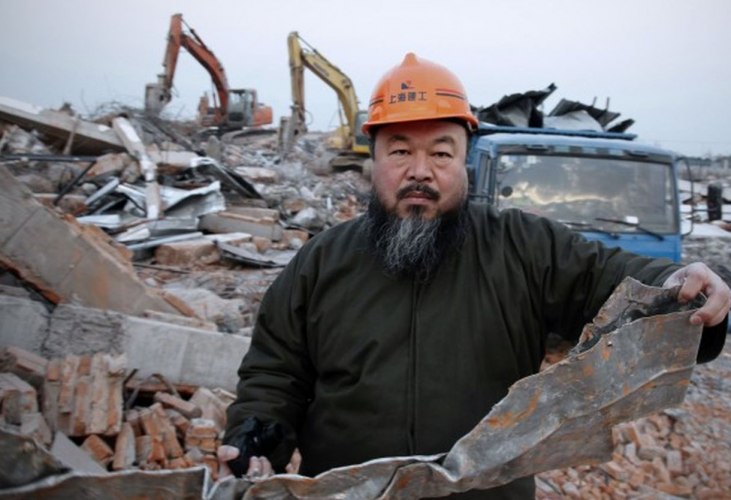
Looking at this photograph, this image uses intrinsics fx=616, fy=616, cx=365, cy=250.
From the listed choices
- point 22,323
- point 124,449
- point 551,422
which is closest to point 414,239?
point 551,422

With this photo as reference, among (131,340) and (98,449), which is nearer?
(98,449)

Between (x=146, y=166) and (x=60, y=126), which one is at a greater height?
(x=60, y=126)

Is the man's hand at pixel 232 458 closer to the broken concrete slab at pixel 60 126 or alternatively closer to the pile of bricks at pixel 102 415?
the pile of bricks at pixel 102 415

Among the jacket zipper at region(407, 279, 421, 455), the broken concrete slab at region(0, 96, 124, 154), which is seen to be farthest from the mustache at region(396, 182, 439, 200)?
the broken concrete slab at region(0, 96, 124, 154)

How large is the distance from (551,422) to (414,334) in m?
0.61

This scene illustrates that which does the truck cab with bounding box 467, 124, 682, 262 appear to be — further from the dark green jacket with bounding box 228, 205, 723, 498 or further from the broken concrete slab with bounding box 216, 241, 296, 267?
the dark green jacket with bounding box 228, 205, 723, 498

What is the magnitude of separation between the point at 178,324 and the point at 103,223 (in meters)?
4.95

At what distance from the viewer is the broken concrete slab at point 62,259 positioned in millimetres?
4988

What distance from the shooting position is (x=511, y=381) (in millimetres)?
2053

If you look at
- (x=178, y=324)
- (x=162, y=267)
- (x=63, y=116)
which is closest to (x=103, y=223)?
(x=162, y=267)

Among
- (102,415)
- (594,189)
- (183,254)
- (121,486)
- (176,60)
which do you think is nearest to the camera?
(121,486)

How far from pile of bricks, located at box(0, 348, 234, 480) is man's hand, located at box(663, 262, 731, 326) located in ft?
10.5

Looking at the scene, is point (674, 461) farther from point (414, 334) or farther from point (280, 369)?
point (280, 369)

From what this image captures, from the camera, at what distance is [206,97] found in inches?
1186
